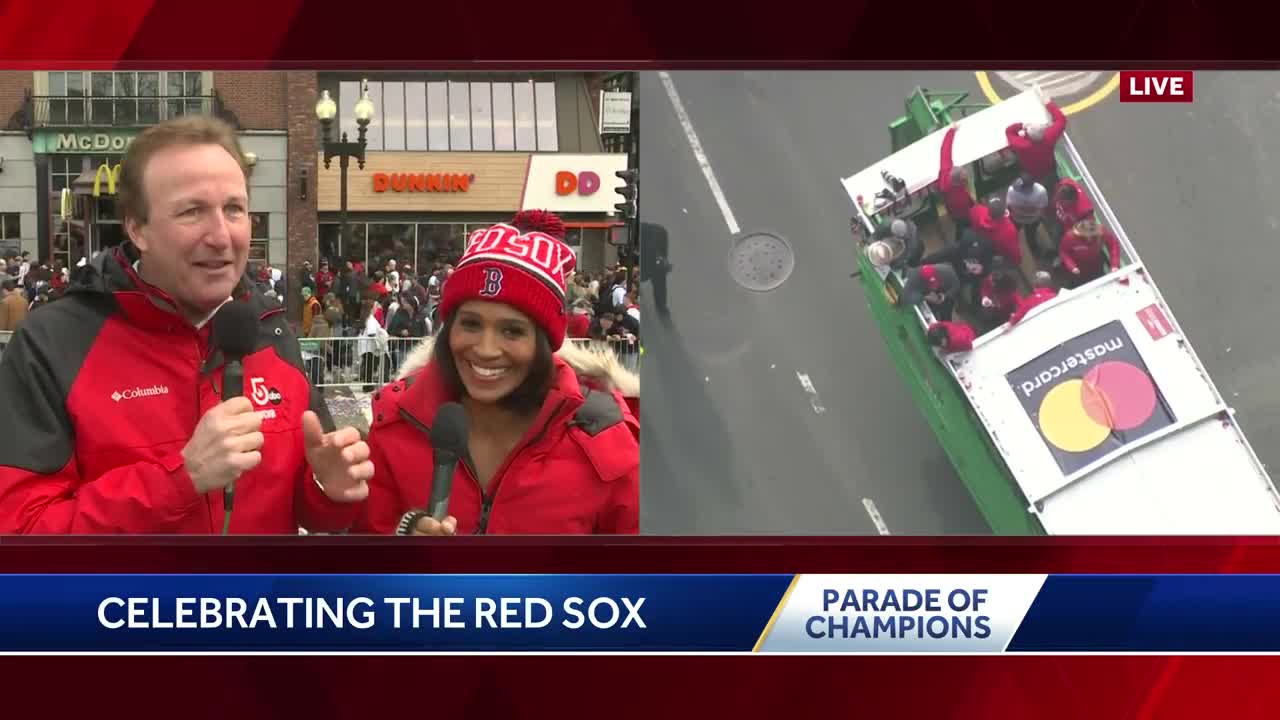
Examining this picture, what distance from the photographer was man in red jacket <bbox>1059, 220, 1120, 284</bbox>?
138 inches

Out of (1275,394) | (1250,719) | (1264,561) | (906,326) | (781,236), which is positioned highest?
(781,236)

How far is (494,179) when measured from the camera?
3.43 meters

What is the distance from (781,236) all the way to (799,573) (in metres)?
0.88

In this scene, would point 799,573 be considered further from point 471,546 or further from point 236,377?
point 236,377

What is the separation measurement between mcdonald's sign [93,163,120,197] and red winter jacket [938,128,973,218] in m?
2.09

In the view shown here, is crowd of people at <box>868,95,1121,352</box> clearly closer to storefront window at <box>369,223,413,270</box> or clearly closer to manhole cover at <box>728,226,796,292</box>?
manhole cover at <box>728,226,796,292</box>

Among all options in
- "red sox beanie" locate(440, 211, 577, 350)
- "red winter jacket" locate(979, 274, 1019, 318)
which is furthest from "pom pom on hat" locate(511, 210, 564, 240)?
"red winter jacket" locate(979, 274, 1019, 318)

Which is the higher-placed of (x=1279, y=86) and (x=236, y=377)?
(x=1279, y=86)

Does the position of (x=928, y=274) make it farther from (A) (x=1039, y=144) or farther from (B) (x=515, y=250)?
(B) (x=515, y=250)

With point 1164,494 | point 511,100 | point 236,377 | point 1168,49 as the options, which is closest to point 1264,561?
point 1164,494

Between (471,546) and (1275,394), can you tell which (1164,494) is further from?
(471,546)

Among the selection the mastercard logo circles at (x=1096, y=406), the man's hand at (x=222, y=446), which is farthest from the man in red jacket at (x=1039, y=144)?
the man's hand at (x=222, y=446)

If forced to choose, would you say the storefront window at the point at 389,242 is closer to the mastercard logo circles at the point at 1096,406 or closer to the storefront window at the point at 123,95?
the storefront window at the point at 123,95

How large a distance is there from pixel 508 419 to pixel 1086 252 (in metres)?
1.55
